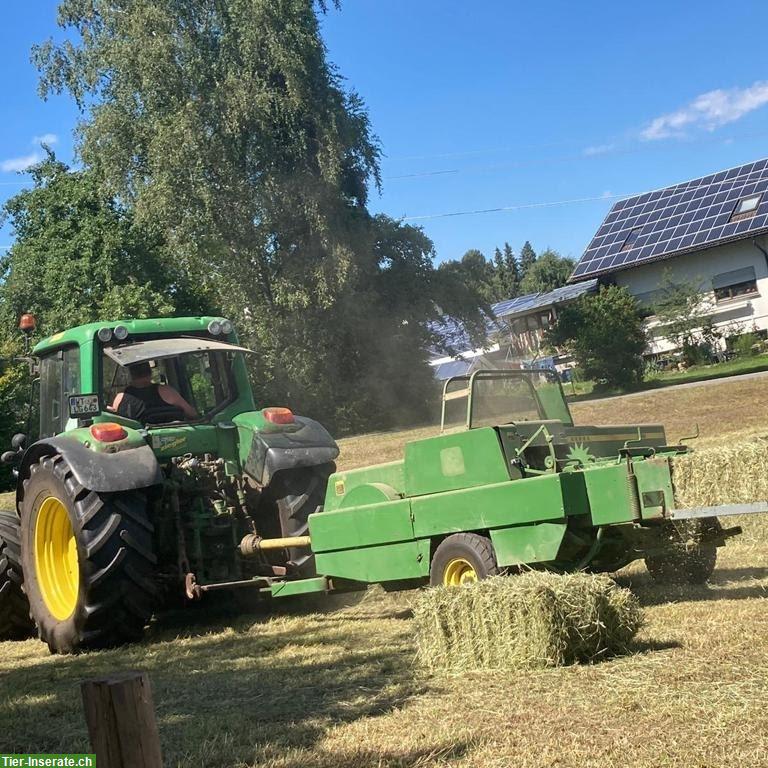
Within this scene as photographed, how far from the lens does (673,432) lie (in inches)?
683

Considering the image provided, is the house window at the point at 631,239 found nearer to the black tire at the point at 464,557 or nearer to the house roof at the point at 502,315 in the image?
the house roof at the point at 502,315

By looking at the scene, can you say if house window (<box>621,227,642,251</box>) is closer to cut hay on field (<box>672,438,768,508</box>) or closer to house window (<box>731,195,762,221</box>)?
house window (<box>731,195,762,221</box>)

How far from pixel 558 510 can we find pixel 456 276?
26.4 meters

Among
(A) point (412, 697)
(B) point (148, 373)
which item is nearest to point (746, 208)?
(B) point (148, 373)

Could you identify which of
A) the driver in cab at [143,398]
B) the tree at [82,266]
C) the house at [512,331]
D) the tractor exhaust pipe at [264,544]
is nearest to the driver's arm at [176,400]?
the driver in cab at [143,398]

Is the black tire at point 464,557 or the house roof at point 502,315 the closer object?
the black tire at point 464,557

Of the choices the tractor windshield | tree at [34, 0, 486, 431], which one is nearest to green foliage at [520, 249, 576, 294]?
tree at [34, 0, 486, 431]

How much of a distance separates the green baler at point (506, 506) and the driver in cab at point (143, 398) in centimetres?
153

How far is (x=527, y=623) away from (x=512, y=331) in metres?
41.8

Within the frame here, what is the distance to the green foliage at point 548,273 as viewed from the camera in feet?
257

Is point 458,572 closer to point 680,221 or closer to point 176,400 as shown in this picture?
point 176,400

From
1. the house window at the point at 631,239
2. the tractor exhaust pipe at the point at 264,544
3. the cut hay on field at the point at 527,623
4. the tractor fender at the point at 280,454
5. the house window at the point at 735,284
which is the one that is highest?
the house window at the point at 631,239

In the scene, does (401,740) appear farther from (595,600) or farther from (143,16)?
(143,16)

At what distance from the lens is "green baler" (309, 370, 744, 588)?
6609mm
